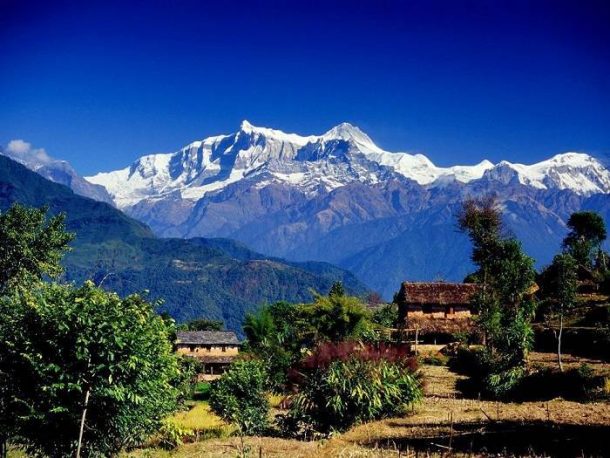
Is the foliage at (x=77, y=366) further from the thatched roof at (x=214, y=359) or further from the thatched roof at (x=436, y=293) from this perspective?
the thatched roof at (x=214, y=359)

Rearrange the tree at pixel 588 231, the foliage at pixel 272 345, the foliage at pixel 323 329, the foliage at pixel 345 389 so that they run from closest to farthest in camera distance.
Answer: the foliage at pixel 345 389, the foliage at pixel 272 345, the foliage at pixel 323 329, the tree at pixel 588 231

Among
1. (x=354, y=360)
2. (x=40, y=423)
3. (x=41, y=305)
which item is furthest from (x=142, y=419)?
(x=354, y=360)

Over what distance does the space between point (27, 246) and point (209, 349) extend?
6572cm

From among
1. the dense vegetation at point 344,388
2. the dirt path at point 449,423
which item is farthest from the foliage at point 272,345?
the dirt path at point 449,423

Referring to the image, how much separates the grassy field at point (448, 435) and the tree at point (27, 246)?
24.5 m

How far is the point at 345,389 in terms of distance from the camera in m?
22.4

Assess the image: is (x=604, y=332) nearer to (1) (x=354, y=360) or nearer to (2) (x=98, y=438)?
(1) (x=354, y=360)

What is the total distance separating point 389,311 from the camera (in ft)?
319

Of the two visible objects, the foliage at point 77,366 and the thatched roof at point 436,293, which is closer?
the foliage at point 77,366

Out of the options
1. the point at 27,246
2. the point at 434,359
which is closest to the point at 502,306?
the point at 434,359

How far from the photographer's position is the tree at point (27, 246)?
4209cm

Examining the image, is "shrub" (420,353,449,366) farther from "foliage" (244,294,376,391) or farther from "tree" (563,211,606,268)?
"tree" (563,211,606,268)

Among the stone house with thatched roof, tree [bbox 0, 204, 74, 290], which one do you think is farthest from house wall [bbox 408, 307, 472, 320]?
tree [bbox 0, 204, 74, 290]

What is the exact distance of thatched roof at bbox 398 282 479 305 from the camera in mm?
64312
